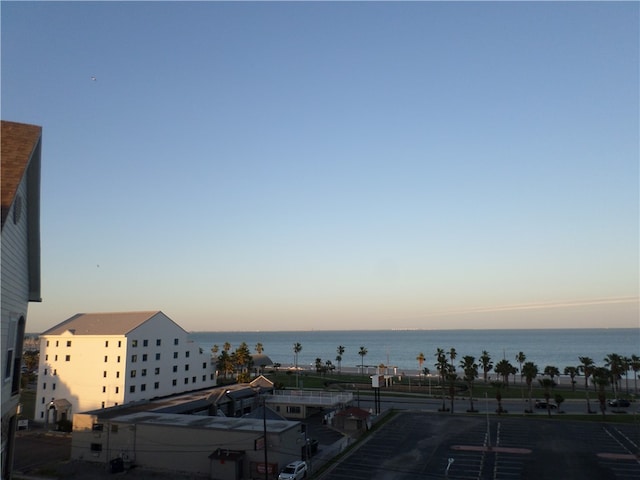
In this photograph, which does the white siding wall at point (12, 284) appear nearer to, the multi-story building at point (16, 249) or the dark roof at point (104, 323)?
the multi-story building at point (16, 249)

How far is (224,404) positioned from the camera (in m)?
67.3

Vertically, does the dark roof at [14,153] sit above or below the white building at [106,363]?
above

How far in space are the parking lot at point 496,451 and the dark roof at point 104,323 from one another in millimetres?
41630

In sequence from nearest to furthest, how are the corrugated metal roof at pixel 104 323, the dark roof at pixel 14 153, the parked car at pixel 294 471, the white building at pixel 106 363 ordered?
the dark roof at pixel 14 153 < the parked car at pixel 294 471 < the white building at pixel 106 363 < the corrugated metal roof at pixel 104 323

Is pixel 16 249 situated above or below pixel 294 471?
above

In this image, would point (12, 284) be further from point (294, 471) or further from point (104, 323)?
point (104, 323)

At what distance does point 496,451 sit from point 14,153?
52434mm

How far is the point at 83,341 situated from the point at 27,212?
66.6 metres

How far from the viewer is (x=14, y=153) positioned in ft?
46.0

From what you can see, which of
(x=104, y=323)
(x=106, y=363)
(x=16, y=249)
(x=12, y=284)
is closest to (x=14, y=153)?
(x=16, y=249)

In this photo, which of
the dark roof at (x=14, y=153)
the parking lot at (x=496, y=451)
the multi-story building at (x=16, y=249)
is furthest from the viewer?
the parking lot at (x=496, y=451)

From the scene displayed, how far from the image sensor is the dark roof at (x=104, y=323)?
242ft

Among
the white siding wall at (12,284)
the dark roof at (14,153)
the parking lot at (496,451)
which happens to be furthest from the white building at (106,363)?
the dark roof at (14,153)

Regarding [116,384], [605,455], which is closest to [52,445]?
[116,384]
